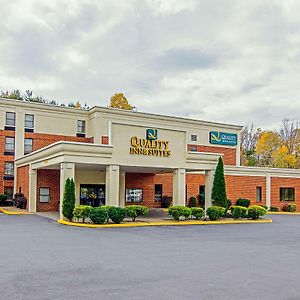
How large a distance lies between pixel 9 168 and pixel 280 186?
24.9 m

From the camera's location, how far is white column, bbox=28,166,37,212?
29391mm

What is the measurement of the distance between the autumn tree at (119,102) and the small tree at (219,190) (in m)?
31.3

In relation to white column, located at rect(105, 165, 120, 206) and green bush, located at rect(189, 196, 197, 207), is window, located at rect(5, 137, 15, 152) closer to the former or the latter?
white column, located at rect(105, 165, 120, 206)

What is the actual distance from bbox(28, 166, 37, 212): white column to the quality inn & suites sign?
9097mm

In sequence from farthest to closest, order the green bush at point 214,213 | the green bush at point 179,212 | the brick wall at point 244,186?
the brick wall at point 244,186
the green bush at point 214,213
the green bush at point 179,212

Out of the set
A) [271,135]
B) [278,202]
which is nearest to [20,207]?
[278,202]

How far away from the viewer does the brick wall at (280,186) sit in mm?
37938

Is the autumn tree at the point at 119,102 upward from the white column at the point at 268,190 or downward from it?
upward

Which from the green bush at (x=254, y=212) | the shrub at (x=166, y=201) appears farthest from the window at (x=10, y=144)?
the green bush at (x=254, y=212)

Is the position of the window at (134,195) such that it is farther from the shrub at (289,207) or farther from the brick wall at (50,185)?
the shrub at (289,207)

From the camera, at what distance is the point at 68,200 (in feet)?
71.2

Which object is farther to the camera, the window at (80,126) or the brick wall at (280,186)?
the window at (80,126)

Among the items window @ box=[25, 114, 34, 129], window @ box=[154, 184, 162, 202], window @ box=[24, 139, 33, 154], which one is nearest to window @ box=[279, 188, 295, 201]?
window @ box=[154, 184, 162, 202]

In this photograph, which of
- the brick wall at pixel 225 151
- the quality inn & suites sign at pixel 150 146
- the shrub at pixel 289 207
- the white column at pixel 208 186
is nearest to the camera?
the quality inn & suites sign at pixel 150 146
